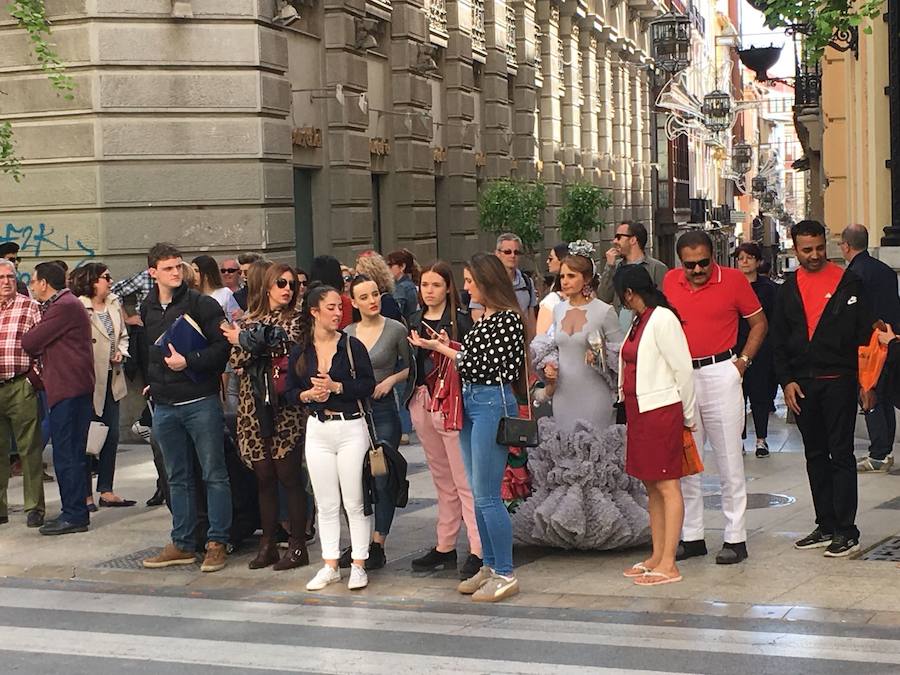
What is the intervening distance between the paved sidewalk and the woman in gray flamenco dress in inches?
9.3

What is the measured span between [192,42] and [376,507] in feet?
31.8

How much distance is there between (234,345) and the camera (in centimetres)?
991

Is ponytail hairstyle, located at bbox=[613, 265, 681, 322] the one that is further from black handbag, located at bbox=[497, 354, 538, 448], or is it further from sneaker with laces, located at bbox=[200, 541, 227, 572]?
sneaker with laces, located at bbox=[200, 541, 227, 572]

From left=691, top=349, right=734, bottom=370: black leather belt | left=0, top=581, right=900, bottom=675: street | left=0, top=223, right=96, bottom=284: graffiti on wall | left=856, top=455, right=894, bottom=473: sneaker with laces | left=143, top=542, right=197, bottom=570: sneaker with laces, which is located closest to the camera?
left=0, top=581, right=900, bottom=675: street

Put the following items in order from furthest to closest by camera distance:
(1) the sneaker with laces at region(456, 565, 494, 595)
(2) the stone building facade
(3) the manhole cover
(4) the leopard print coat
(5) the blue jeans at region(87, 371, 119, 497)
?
(2) the stone building facade < (5) the blue jeans at region(87, 371, 119, 497) < (3) the manhole cover < (4) the leopard print coat < (1) the sneaker with laces at region(456, 565, 494, 595)

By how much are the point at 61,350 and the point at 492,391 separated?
4009 mm

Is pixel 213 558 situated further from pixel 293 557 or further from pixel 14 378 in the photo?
pixel 14 378

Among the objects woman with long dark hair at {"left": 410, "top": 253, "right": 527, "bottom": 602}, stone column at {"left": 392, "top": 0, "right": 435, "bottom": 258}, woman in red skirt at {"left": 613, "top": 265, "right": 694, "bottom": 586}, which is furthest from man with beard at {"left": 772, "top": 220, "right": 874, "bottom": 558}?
stone column at {"left": 392, "top": 0, "right": 435, "bottom": 258}

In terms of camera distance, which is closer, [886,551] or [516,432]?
[516,432]

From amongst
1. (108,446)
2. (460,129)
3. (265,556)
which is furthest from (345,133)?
(265,556)

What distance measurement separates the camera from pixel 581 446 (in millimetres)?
9812

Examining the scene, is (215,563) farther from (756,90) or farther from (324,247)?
(756,90)

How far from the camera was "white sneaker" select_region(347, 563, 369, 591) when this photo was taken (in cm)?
931

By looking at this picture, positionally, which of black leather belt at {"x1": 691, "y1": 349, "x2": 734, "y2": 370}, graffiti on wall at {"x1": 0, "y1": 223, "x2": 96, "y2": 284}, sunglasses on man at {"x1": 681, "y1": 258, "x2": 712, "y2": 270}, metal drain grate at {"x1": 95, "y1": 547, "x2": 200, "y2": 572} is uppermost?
graffiti on wall at {"x1": 0, "y1": 223, "x2": 96, "y2": 284}
